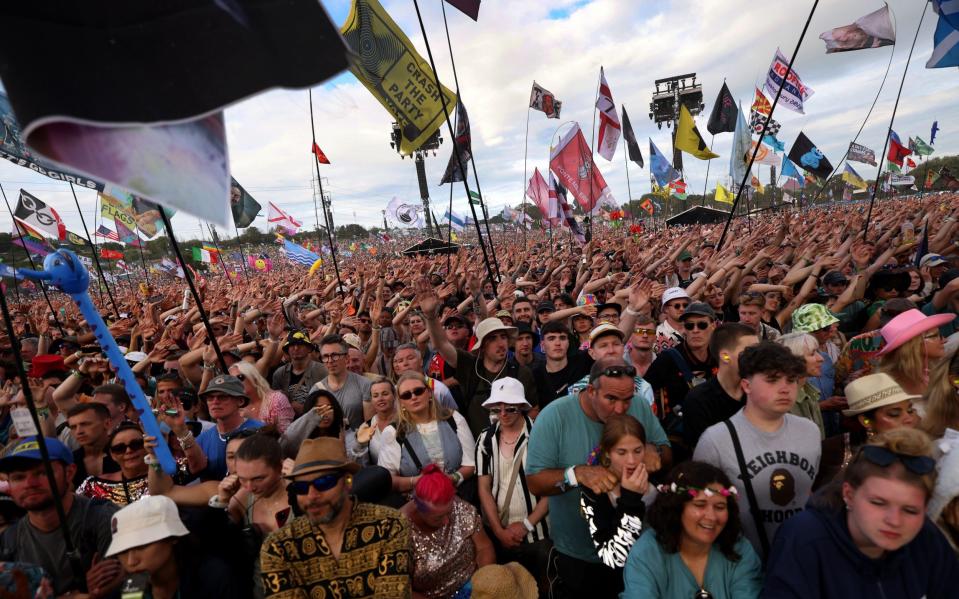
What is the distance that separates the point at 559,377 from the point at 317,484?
2544mm

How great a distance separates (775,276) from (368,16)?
6957mm

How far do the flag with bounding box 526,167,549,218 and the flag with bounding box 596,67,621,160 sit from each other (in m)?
4.63

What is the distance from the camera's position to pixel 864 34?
952 centimetres

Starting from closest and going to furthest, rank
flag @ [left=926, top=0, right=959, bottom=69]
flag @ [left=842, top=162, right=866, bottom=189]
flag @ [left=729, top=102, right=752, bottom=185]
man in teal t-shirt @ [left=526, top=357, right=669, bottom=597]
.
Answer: man in teal t-shirt @ [left=526, top=357, right=669, bottom=597]
flag @ [left=926, top=0, right=959, bottom=69]
flag @ [left=729, top=102, right=752, bottom=185]
flag @ [left=842, top=162, right=866, bottom=189]

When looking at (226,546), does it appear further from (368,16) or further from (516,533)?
(368,16)

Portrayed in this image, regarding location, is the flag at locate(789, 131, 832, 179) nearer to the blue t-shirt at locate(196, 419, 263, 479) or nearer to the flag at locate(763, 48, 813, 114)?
the flag at locate(763, 48, 813, 114)

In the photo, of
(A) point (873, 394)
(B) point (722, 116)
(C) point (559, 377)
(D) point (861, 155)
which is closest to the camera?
(A) point (873, 394)

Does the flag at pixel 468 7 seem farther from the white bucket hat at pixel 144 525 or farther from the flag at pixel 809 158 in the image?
the flag at pixel 809 158

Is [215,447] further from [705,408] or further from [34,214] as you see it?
[34,214]

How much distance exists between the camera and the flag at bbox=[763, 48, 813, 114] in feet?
45.0

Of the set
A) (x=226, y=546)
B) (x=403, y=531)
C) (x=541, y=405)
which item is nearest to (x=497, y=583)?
(x=403, y=531)

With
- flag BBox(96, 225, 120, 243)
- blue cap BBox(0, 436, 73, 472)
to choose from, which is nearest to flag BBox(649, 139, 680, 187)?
blue cap BBox(0, 436, 73, 472)

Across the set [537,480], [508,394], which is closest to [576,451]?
[537,480]

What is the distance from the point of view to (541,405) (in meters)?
4.11
